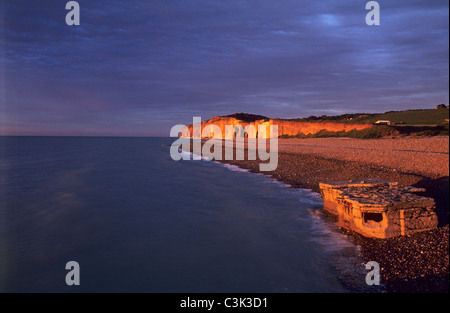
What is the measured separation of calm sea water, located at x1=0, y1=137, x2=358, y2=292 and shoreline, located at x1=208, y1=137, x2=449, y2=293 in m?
0.77

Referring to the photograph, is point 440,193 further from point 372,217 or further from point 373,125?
point 373,125

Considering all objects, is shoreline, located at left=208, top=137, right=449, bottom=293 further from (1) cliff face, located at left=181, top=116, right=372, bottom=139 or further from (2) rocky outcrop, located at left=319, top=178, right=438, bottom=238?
(1) cliff face, located at left=181, top=116, right=372, bottom=139

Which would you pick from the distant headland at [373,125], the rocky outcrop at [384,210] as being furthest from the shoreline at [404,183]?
the distant headland at [373,125]

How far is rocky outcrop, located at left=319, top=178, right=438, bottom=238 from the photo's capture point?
6.91 meters

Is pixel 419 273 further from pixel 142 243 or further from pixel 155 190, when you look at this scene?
pixel 155 190

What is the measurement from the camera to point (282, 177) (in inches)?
731

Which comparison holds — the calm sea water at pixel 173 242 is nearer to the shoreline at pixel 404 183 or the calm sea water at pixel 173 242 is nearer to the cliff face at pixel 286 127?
the shoreline at pixel 404 183

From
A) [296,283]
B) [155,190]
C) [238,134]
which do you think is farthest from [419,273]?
[238,134]

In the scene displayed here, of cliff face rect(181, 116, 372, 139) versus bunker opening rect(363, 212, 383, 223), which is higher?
cliff face rect(181, 116, 372, 139)

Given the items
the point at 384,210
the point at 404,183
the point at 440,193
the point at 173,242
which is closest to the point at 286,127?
the point at 404,183

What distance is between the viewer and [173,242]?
9.26 metres

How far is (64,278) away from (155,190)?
11.4 meters

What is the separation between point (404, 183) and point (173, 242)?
29.4 feet

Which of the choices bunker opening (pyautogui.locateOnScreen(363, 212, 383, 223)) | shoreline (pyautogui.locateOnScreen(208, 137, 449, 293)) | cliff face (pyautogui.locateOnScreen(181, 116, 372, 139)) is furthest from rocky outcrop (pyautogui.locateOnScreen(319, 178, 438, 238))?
cliff face (pyautogui.locateOnScreen(181, 116, 372, 139))
